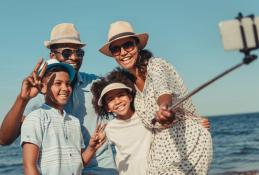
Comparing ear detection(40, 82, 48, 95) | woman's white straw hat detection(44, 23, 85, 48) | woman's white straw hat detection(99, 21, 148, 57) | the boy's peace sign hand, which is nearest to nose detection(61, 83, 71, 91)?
ear detection(40, 82, 48, 95)

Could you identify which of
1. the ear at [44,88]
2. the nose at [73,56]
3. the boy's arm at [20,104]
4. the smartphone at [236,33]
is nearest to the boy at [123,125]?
the nose at [73,56]

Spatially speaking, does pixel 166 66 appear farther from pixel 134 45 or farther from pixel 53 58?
pixel 53 58

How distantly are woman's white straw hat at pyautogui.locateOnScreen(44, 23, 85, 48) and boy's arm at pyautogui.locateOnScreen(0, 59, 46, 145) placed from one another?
1092 mm

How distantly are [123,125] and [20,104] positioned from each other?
122 centimetres

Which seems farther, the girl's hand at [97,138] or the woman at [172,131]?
the girl's hand at [97,138]

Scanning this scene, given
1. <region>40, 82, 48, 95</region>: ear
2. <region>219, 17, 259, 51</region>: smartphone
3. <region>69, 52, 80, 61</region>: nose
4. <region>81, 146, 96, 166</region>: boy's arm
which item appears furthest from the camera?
<region>69, 52, 80, 61</region>: nose

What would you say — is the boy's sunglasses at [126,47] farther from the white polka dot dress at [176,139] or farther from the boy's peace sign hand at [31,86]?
the boy's peace sign hand at [31,86]

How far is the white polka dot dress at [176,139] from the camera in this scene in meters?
4.59

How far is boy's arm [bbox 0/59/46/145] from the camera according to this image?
4359 mm

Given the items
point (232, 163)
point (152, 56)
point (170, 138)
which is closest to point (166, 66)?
point (152, 56)

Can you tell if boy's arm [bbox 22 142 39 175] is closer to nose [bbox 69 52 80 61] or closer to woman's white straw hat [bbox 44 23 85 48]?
nose [bbox 69 52 80 61]

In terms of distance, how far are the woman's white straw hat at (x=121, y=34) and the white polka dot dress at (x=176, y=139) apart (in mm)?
558

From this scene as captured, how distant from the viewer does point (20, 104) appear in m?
4.36

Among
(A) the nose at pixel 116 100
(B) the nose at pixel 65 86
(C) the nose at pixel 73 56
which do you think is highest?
(C) the nose at pixel 73 56
